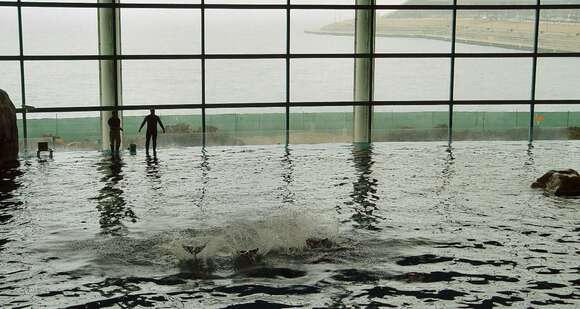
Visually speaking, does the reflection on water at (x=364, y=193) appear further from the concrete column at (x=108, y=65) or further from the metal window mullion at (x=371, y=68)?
the concrete column at (x=108, y=65)

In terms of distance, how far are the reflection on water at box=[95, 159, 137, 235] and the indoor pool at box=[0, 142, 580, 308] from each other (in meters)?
0.05

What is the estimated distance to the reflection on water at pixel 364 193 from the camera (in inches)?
531

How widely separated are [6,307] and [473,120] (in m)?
33.5

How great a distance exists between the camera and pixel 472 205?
15000 mm

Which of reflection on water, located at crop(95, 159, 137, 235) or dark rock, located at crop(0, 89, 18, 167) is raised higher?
dark rock, located at crop(0, 89, 18, 167)

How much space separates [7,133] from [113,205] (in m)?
8.68

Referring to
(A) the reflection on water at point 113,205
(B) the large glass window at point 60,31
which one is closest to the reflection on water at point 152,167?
(A) the reflection on water at point 113,205

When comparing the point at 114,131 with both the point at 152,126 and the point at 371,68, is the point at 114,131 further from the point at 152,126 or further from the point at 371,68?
the point at 371,68

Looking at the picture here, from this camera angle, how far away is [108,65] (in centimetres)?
2509

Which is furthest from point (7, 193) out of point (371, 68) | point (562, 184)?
point (371, 68)

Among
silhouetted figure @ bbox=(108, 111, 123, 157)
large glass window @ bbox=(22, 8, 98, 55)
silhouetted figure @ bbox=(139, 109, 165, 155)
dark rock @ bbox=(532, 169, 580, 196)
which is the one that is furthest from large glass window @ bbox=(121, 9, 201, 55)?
dark rock @ bbox=(532, 169, 580, 196)

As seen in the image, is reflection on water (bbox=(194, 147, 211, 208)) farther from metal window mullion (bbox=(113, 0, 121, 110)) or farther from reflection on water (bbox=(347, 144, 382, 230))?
metal window mullion (bbox=(113, 0, 121, 110))

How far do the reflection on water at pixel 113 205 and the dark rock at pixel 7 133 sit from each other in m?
3.74

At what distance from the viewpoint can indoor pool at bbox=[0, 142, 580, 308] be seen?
31.2 ft
